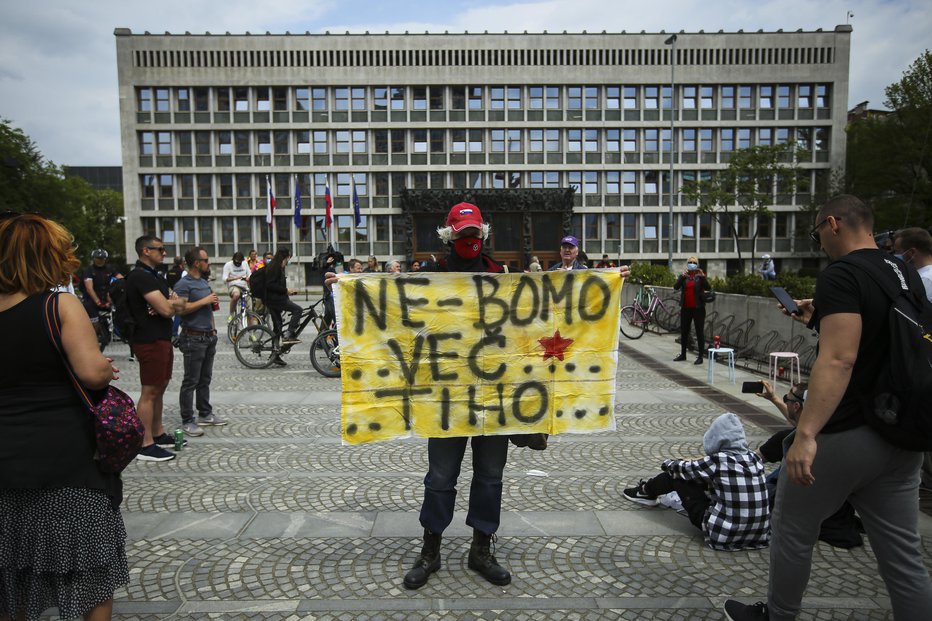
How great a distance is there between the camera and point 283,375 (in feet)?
34.4

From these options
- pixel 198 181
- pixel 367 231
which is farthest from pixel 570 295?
pixel 198 181

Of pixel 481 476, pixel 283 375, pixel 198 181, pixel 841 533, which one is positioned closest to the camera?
pixel 481 476

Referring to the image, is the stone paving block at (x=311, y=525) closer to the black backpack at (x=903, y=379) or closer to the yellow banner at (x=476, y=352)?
the yellow banner at (x=476, y=352)

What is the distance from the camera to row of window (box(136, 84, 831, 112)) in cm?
4906

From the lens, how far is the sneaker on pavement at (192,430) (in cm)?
657

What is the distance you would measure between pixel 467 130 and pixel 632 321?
35.7 m

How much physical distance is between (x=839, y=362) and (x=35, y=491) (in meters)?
3.13

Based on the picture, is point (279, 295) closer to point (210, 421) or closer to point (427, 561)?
point (210, 421)

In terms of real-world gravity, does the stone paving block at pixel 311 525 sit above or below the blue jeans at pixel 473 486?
below

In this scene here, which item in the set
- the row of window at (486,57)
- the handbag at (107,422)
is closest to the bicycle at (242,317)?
the handbag at (107,422)

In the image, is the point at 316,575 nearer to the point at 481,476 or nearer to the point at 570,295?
the point at 481,476

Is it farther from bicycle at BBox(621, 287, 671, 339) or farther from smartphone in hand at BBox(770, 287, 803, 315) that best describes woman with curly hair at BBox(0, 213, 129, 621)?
bicycle at BBox(621, 287, 671, 339)

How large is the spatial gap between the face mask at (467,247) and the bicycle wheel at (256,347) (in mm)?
8299

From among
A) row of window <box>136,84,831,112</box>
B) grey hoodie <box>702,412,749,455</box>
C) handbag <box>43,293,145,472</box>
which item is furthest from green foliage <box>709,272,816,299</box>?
row of window <box>136,84,831,112</box>
